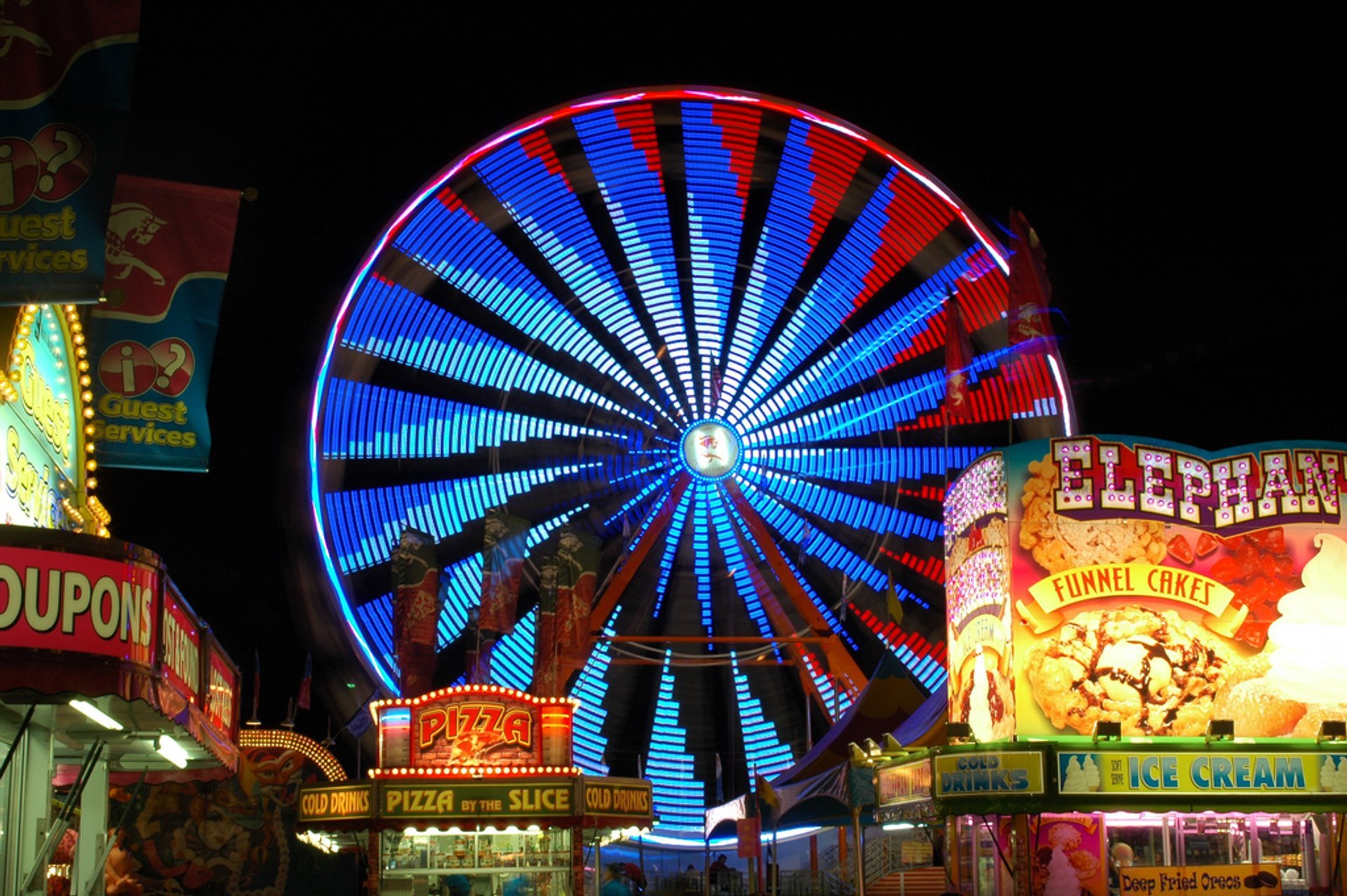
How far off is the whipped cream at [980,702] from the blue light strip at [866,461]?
8256 millimetres

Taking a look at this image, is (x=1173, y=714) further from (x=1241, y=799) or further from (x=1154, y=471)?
(x=1154, y=471)

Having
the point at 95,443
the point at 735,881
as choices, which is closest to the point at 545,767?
the point at 95,443

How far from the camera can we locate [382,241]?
2548 cm

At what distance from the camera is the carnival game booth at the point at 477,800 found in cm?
1923

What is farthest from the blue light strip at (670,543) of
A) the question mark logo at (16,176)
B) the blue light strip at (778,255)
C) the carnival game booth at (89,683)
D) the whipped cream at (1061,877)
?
the question mark logo at (16,176)

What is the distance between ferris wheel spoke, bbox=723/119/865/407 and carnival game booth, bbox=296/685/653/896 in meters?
9.70

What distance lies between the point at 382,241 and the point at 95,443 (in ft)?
43.4

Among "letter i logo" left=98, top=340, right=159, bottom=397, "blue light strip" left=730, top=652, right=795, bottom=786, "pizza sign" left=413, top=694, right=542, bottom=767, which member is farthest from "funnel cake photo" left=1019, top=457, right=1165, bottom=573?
"blue light strip" left=730, top=652, right=795, bottom=786

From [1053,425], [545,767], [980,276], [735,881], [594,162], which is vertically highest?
[594,162]

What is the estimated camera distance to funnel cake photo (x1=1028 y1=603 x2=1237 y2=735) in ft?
57.2

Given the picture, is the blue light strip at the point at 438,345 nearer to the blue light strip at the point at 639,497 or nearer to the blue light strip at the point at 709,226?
the blue light strip at the point at 639,497

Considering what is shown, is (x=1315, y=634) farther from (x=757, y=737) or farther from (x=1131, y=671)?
(x=757, y=737)

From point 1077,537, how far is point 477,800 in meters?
7.54

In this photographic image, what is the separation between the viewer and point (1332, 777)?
16359 millimetres
